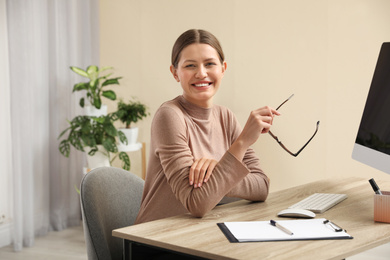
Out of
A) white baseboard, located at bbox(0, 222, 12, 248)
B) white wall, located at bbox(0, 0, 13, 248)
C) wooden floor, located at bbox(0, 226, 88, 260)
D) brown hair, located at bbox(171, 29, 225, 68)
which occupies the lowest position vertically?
wooden floor, located at bbox(0, 226, 88, 260)

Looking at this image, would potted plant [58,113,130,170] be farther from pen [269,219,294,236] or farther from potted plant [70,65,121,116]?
pen [269,219,294,236]

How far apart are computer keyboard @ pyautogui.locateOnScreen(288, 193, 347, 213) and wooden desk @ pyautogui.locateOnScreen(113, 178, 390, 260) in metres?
0.02

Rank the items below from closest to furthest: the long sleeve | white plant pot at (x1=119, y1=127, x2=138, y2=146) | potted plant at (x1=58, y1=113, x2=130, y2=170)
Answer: the long sleeve → potted plant at (x1=58, y1=113, x2=130, y2=170) → white plant pot at (x1=119, y1=127, x2=138, y2=146)

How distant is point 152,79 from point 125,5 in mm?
712

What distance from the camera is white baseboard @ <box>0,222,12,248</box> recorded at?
143 inches

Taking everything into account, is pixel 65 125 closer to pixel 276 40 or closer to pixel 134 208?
pixel 276 40

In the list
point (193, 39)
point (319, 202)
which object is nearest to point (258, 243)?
point (319, 202)

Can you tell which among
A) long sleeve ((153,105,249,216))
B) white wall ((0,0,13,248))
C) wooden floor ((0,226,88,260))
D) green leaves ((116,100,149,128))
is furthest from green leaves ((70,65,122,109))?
long sleeve ((153,105,249,216))

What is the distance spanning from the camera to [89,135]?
3727 millimetres

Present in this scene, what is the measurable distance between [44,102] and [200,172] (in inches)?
104

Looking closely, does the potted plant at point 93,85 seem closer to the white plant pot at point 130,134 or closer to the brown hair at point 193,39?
the white plant pot at point 130,134

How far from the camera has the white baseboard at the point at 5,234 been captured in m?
3.63

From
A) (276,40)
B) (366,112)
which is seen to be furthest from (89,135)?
(366,112)

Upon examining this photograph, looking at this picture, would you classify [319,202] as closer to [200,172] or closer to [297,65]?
[200,172]
